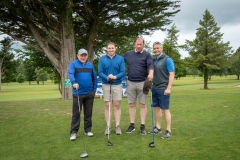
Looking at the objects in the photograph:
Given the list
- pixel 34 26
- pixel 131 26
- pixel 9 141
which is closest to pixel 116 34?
pixel 131 26

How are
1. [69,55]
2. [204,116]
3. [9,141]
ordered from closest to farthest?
[9,141], [204,116], [69,55]

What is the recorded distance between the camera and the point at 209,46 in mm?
34969


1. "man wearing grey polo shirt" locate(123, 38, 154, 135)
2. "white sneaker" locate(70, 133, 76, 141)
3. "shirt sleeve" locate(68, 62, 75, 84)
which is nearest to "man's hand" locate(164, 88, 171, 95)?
"man wearing grey polo shirt" locate(123, 38, 154, 135)

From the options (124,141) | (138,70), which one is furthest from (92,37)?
(124,141)

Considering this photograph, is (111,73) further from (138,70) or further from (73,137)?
(73,137)

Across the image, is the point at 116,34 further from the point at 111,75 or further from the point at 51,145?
the point at 51,145

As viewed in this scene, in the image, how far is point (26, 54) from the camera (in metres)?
23.1

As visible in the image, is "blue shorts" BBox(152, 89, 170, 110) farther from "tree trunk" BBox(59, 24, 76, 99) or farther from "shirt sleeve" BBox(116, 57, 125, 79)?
"tree trunk" BBox(59, 24, 76, 99)

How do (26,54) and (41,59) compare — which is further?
(26,54)

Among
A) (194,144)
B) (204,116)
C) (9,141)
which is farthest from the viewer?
(204,116)

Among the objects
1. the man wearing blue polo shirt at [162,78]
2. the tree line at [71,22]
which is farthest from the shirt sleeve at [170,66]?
the tree line at [71,22]

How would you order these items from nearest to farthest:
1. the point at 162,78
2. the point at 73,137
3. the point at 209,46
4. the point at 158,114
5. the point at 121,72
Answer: the point at 73,137, the point at 162,78, the point at 121,72, the point at 158,114, the point at 209,46

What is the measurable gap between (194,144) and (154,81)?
155cm

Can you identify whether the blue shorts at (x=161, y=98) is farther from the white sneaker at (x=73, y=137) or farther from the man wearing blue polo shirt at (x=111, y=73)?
the white sneaker at (x=73, y=137)
